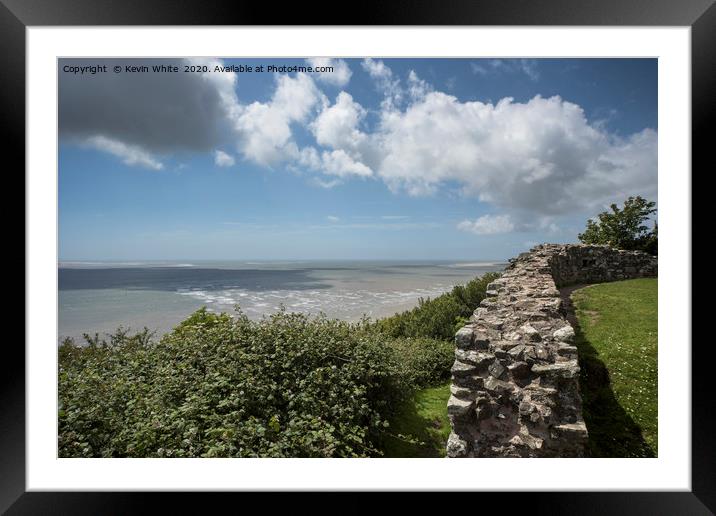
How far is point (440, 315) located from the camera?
570 cm

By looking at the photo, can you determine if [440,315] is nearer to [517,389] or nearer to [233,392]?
[517,389]

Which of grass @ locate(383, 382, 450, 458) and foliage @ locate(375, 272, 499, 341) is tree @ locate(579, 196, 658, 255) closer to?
foliage @ locate(375, 272, 499, 341)

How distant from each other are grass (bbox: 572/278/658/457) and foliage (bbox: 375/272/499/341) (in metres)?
1.79

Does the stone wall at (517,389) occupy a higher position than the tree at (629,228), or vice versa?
the tree at (629,228)

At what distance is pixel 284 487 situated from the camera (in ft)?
6.44

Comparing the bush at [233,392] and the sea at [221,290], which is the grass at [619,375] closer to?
the bush at [233,392]

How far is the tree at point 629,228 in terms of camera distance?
8148mm

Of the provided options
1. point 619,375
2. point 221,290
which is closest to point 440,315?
point 619,375

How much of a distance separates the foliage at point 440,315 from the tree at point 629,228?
4.67m

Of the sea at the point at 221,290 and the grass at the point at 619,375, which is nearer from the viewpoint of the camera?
the grass at the point at 619,375
